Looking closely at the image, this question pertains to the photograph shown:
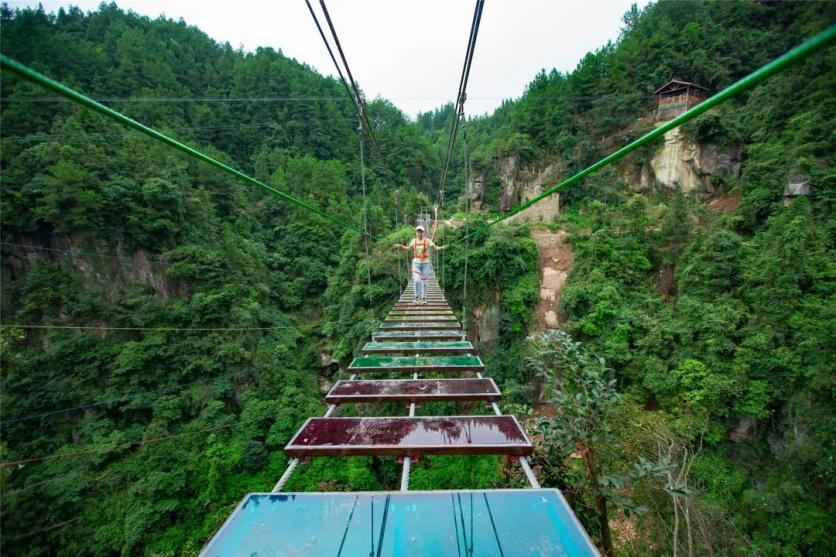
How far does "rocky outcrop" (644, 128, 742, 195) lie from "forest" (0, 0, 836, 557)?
1.72 feet

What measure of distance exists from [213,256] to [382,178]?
64.7 feet

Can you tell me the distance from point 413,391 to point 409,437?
1.75 ft

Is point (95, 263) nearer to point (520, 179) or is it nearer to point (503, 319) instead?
point (503, 319)

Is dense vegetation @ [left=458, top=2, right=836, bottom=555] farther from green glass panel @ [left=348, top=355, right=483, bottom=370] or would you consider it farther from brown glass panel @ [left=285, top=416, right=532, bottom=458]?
brown glass panel @ [left=285, top=416, right=532, bottom=458]

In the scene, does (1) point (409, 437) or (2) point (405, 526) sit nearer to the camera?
(2) point (405, 526)

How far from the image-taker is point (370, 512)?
3.49 feet

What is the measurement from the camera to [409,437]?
4.84 feet

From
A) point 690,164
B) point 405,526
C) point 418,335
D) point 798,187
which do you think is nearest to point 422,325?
point 418,335

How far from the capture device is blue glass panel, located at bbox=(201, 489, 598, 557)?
94cm

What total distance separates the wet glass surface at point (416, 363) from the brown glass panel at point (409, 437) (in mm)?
714

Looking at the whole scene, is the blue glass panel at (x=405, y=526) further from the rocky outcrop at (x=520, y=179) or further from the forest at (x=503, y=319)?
the rocky outcrop at (x=520, y=179)

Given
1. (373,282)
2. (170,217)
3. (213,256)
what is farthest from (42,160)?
(373,282)

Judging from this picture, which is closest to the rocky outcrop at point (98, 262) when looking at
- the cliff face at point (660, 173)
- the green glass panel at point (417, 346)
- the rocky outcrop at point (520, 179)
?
the green glass panel at point (417, 346)

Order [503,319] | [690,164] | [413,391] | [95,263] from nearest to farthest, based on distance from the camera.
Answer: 1. [413,391]
2. [503,319]
3. [95,263]
4. [690,164]
